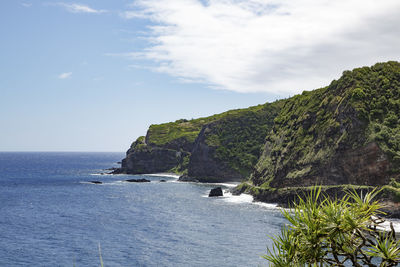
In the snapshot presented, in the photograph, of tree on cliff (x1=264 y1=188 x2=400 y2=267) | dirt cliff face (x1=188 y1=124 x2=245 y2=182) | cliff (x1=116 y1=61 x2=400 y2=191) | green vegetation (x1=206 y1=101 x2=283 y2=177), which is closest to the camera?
tree on cliff (x1=264 y1=188 x2=400 y2=267)

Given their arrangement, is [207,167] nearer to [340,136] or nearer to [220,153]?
[220,153]

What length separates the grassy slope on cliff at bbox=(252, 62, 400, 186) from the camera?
8625 centimetres

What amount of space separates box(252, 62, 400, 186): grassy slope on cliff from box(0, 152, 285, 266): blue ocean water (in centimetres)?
1733

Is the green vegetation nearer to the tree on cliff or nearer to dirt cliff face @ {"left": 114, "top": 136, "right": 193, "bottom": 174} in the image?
dirt cliff face @ {"left": 114, "top": 136, "right": 193, "bottom": 174}

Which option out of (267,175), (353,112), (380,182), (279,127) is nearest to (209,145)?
(279,127)

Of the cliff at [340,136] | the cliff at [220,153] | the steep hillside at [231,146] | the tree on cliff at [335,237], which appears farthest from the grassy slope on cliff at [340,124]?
the tree on cliff at [335,237]

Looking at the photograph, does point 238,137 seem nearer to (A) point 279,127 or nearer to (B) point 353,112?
(A) point 279,127

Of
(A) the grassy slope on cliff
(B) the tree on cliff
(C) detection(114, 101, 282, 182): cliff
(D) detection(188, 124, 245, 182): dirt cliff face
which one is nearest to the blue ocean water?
(A) the grassy slope on cliff

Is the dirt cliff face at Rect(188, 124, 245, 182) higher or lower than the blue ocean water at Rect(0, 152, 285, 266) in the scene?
higher

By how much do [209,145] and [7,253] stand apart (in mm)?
120793

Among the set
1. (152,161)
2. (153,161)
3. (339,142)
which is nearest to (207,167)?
(153,161)

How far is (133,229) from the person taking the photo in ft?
222

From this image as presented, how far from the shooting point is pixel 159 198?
349 feet

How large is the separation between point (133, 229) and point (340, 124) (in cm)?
5789
